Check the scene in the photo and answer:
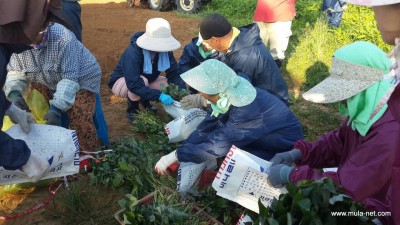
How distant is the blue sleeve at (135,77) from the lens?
14.3ft

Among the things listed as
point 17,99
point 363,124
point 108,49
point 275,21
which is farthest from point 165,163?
point 108,49

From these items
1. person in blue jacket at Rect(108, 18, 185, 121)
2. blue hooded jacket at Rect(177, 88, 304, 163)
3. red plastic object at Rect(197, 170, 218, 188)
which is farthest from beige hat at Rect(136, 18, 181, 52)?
red plastic object at Rect(197, 170, 218, 188)

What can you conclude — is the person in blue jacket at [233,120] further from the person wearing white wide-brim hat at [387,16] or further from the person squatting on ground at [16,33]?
the person wearing white wide-brim hat at [387,16]

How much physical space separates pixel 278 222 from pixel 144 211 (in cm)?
115

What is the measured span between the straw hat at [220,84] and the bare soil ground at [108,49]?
1259mm

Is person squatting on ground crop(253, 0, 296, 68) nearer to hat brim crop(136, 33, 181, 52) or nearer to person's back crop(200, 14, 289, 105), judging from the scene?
person's back crop(200, 14, 289, 105)

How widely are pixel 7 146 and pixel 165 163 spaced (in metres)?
1.22

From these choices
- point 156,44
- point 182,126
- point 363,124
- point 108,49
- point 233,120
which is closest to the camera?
point 363,124

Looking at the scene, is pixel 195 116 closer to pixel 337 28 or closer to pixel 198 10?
pixel 337 28

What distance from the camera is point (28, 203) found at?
126 inches

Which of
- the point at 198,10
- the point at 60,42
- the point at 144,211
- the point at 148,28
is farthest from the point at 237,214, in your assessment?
the point at 198,10

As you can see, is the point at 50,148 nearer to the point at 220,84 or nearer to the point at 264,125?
the point at 220,84

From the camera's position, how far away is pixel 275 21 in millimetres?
5793

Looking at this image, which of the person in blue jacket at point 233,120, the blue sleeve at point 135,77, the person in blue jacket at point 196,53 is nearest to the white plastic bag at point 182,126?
the person in blue jacket at point 233,120
